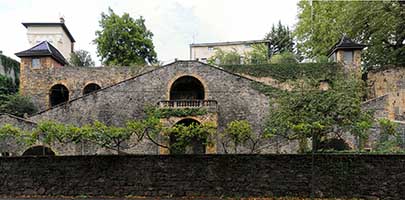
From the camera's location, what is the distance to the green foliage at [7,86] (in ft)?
106

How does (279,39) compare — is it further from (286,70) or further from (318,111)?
(318,111)

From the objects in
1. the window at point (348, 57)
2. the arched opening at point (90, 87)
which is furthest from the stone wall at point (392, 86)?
the arched opening at point (90, 87)

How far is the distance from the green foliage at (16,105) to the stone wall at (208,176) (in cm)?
1706

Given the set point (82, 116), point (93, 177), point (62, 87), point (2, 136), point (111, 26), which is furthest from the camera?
point (111, 26)

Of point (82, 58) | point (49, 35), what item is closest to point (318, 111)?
point (82, 58)

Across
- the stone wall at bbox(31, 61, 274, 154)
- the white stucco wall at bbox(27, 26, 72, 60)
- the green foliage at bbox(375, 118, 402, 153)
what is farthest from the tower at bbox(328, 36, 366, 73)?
the white stucco wall at bbox(27, 26, 72, 60)

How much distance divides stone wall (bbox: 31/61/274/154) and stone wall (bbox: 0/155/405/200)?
11.3 metres

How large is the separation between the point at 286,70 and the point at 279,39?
24.6m

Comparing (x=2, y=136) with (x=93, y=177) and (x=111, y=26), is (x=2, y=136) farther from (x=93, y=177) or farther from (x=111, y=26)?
(x=111, y=26)

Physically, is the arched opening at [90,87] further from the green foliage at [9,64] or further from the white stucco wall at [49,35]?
the white stucco wall at [49,35]

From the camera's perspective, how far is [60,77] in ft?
104

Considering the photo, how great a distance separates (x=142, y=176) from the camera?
12961mm

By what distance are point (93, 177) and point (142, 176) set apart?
1.80 metres

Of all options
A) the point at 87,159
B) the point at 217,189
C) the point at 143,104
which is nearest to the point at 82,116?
the point at 143,104
